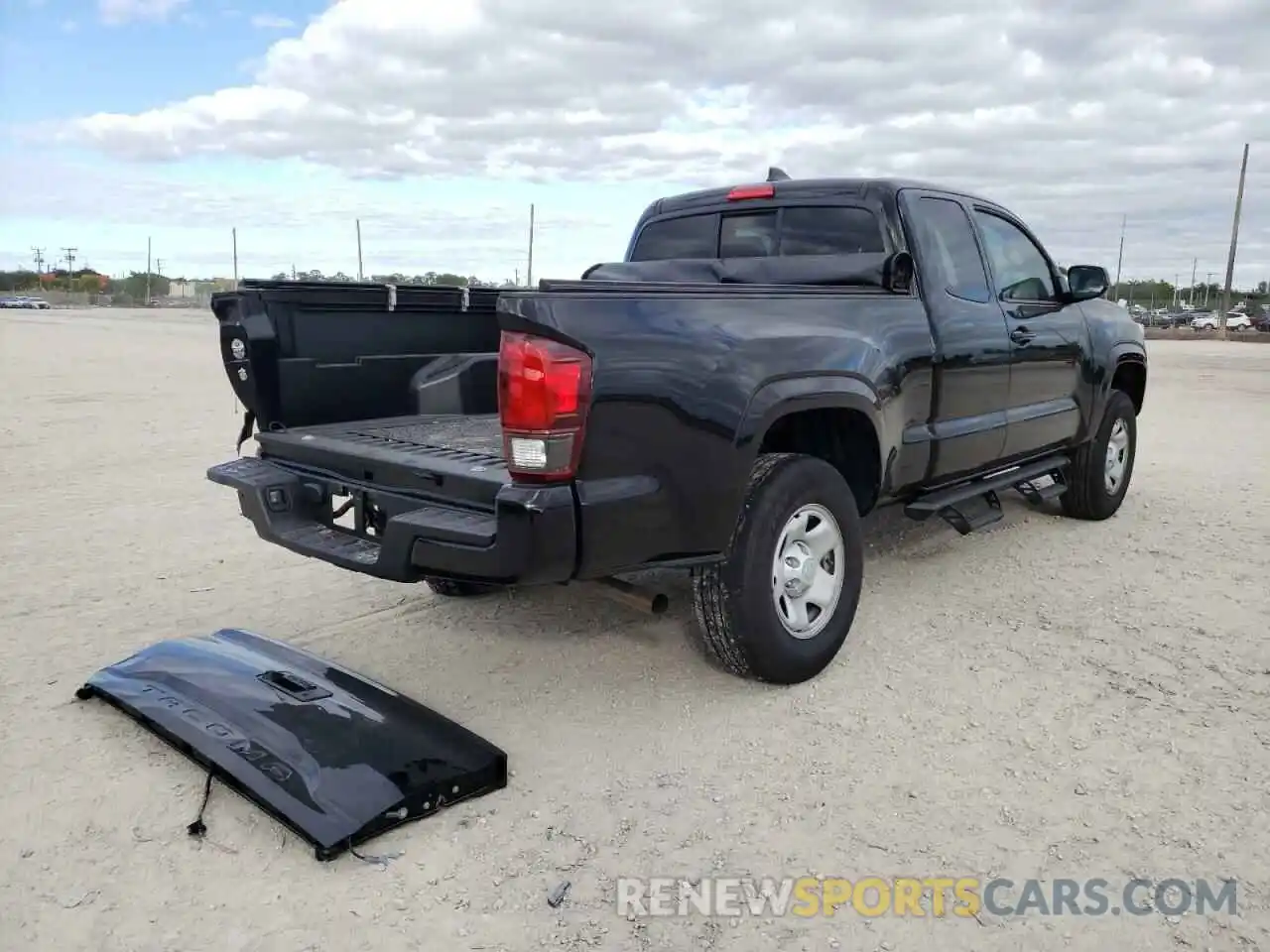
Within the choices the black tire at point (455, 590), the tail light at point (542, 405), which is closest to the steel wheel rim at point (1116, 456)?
the black tire at point (455, 590)

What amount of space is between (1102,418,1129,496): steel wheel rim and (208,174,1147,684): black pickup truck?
965 millimetres

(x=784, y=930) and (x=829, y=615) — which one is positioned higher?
(x=829, y=615)

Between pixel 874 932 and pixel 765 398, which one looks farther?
pixel 765 398

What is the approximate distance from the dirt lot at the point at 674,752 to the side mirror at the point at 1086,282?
147 centimetres

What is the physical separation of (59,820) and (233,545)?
3.03 meters

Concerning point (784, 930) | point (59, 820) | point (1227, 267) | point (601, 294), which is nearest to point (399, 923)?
point (784, 930)

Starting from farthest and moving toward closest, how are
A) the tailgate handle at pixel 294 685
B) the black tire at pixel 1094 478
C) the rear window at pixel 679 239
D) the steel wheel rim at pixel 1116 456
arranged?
the steel wheel rim at pixel 1116 456 < the black tire at pixel 1094 478 < the rear window at pixel 679 239 < the tailgate handle at pixel 294 685

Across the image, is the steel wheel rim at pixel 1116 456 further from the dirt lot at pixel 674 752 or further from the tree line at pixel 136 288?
the tree line at pixel 136 288

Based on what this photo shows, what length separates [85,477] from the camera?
25.3 ft

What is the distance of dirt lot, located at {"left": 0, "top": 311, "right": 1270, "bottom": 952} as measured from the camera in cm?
262

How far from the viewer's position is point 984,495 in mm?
5547

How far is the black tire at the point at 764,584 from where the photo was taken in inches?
142

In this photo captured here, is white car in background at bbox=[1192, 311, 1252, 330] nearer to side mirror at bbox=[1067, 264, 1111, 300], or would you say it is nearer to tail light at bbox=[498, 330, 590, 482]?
side mirror at bbox=[1067, 264, 1111, 300]

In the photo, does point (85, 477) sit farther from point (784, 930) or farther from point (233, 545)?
point (784, 930)
